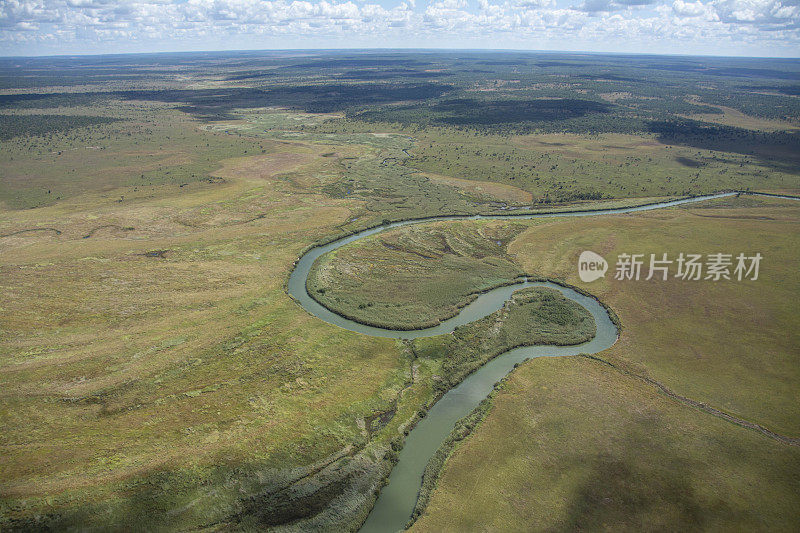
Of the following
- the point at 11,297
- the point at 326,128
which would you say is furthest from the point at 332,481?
the point at 326,128

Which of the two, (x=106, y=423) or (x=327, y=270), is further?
(x=327, y=270)

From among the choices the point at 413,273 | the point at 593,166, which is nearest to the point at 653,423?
the point at 413,273

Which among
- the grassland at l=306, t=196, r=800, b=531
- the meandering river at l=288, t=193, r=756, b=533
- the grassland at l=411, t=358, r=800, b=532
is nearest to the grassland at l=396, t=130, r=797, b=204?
the grassland at l=306, t=196, r=800, b=531

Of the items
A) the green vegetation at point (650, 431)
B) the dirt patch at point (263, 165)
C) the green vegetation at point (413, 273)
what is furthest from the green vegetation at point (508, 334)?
the dirt patch at point (263, 165)

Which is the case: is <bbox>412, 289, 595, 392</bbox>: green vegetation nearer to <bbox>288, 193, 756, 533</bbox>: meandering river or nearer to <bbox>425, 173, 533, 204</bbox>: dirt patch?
<bbox>288, 193, 756, 533</bbox>: meandering river

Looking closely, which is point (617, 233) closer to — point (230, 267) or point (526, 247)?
point (526, 247)

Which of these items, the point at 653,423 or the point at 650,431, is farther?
the point at 653,423

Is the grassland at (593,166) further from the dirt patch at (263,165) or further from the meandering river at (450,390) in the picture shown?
the meandering river at (450,390)

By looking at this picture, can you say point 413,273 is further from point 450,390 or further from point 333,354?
point 450,390
